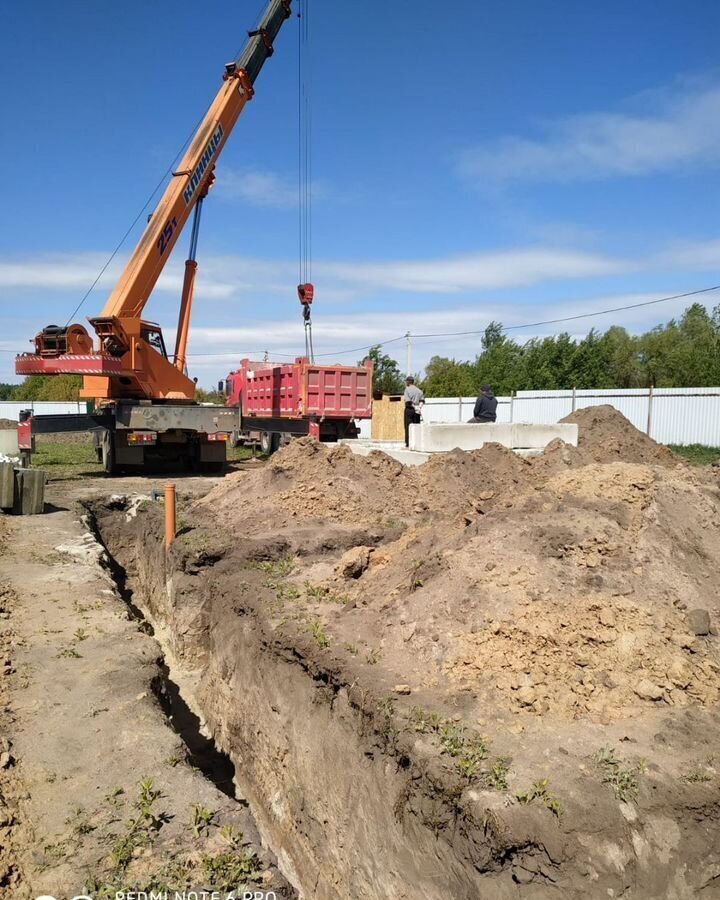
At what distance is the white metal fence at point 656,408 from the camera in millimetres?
22156

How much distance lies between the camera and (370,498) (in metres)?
9.50

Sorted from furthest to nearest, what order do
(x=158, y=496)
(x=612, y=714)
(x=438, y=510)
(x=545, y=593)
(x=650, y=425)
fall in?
(x=650, y=425)
(x=158, y=496)
(x=438, y=510)
(x=545, y=593)
(x=612, y=714)

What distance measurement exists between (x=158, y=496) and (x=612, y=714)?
9838mm

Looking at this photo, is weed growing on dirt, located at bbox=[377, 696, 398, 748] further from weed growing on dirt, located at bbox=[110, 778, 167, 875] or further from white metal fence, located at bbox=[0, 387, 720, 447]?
white metal fence, located at bbox=[0, 387, 720, 447]

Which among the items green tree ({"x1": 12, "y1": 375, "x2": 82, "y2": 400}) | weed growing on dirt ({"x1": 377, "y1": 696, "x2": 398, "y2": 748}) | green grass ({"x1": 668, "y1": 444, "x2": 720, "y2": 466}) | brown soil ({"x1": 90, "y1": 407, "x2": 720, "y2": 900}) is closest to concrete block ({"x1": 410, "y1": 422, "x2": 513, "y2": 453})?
brown soil ({"x1": 90, "y1": 407, "x2": 720, "y2": 900})

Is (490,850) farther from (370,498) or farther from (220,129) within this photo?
(220,129)

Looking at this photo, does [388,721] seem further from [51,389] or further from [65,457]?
[51,389]

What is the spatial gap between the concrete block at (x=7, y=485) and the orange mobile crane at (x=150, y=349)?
→ 2336 millimetres

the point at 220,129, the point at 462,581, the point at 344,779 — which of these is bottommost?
the point at 344,779

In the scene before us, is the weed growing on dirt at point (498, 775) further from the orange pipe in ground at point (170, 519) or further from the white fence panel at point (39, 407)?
the white fence panel at point (39, 407)

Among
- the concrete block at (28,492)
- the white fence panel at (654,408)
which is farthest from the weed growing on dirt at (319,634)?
the white fence panel at (654,408)

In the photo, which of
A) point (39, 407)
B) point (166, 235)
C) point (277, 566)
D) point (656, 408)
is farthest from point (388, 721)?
point (39, 407)

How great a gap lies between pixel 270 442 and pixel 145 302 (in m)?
6.93

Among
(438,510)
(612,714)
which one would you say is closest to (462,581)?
(612,714)
